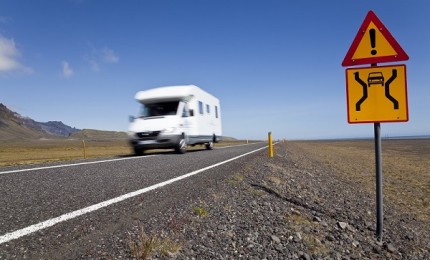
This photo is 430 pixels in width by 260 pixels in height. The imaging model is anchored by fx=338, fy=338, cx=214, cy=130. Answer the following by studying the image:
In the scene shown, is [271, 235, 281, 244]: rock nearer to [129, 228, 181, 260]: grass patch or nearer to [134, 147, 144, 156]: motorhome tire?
[129, 228, 181, 260]: grass patch

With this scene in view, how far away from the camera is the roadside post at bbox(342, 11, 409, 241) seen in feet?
14.3

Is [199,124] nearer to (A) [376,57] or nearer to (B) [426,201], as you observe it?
(B) [426,201]

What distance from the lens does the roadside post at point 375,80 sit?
436cm

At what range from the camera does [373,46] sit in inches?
178

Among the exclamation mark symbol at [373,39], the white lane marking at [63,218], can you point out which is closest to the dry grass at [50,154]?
the white lane marking at [63,218]

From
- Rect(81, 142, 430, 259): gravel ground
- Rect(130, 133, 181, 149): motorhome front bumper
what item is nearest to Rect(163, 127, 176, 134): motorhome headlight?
Rect(130, 133, 181, 149): motorhome front bumper

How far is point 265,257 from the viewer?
3.42 metres

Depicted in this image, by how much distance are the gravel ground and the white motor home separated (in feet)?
25.4

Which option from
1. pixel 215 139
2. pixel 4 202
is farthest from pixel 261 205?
pixel 215 139

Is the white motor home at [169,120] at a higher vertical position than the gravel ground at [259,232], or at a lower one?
higher

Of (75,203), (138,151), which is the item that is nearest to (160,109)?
(138,151)

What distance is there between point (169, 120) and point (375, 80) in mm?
10922

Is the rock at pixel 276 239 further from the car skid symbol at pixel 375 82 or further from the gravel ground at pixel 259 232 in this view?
the car skid symbol at pixel 375 82

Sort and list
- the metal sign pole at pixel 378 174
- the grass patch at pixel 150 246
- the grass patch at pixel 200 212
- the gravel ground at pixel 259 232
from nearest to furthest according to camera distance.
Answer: the grass patch at pixel 150 246
the gravel ground at pixel 259 232
the grass patch at pixel 200 212
the metal sign pole at pixel 378 174
